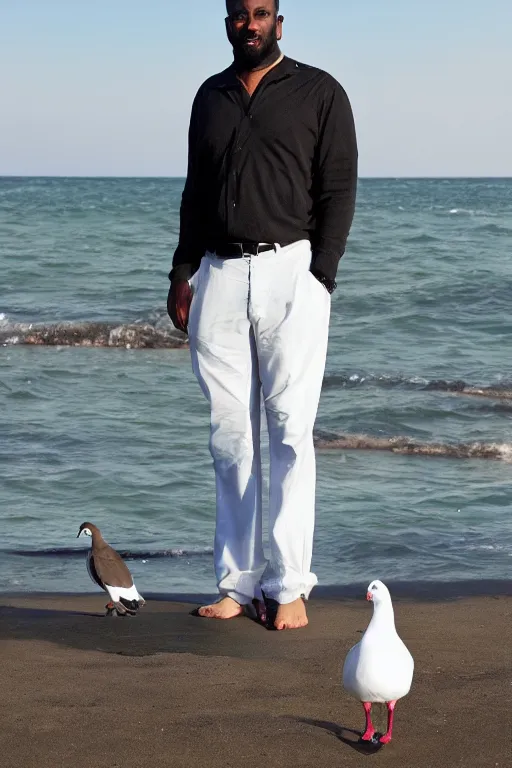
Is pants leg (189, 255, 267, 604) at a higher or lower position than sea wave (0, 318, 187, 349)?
higher

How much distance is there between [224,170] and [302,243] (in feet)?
1.12

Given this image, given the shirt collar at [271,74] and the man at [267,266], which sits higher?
the shirt collar at [271,74]

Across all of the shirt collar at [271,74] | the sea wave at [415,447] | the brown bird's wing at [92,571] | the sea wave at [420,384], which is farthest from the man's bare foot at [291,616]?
the sea wave at [420,384]

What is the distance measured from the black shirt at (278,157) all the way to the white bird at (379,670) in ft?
4.48

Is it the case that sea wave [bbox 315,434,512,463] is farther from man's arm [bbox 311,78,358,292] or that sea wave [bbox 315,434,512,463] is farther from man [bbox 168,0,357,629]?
man's arm [bbox 311,78,358,292]

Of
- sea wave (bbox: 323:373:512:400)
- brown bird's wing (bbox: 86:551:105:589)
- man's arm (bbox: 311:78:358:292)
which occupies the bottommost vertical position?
sea wave (bbox: 323:373:512:400)

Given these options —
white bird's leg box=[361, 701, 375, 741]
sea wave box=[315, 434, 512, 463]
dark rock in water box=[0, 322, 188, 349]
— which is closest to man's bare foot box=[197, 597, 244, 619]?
white bird's leg box=[361, 701, 375, 741]

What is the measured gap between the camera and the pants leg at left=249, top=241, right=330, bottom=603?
3963 mm

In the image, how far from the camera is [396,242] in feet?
85.5

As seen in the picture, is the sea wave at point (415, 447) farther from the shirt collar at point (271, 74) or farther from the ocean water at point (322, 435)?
the shirt collar at point (271, 74)

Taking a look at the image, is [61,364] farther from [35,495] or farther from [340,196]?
[340,196]

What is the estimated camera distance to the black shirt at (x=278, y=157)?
12.9 ft

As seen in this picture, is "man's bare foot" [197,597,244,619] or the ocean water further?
the ocean water

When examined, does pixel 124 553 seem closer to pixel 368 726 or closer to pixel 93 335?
pixel 368 726
